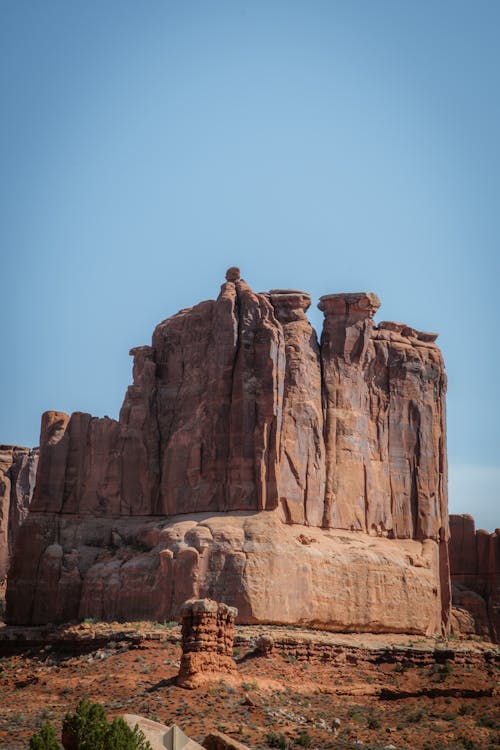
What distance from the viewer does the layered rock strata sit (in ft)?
155

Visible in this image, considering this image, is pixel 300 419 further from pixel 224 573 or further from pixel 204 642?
pixel 204 642

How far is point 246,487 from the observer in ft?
194

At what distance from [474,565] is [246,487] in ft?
99.8

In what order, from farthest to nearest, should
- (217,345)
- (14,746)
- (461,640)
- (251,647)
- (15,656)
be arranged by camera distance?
(461,640), (217,345), (15,656), (251,647), (14,746)

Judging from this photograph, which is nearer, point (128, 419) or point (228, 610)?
point (228, 610)

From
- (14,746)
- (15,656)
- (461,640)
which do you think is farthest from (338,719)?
(461,640)

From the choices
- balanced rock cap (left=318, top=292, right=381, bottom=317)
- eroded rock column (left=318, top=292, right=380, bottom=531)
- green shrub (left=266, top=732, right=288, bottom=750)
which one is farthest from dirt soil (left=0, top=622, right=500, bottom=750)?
balanced rock cap (left=318, top=292, right=381, bottom=317)

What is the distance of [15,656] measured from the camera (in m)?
57.2

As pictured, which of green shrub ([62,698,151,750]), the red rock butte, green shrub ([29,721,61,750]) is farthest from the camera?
the red rock butte

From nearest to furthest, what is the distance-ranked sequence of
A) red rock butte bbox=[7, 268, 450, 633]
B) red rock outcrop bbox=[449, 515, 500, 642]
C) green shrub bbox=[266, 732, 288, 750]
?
green shrub bbox=[266, 732, 288, 750], red rock butte bbox=[7, 268, 450, 633], red rock outcrop bbox=[449, 515, 500, 642]

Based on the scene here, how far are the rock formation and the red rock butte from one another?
3164cm

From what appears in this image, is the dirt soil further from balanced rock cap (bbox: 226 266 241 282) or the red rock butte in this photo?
balanced rock cap (bbox: 226 266 241 282)

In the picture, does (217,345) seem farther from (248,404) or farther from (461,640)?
(461,640)

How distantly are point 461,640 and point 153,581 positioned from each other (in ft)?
52.5
